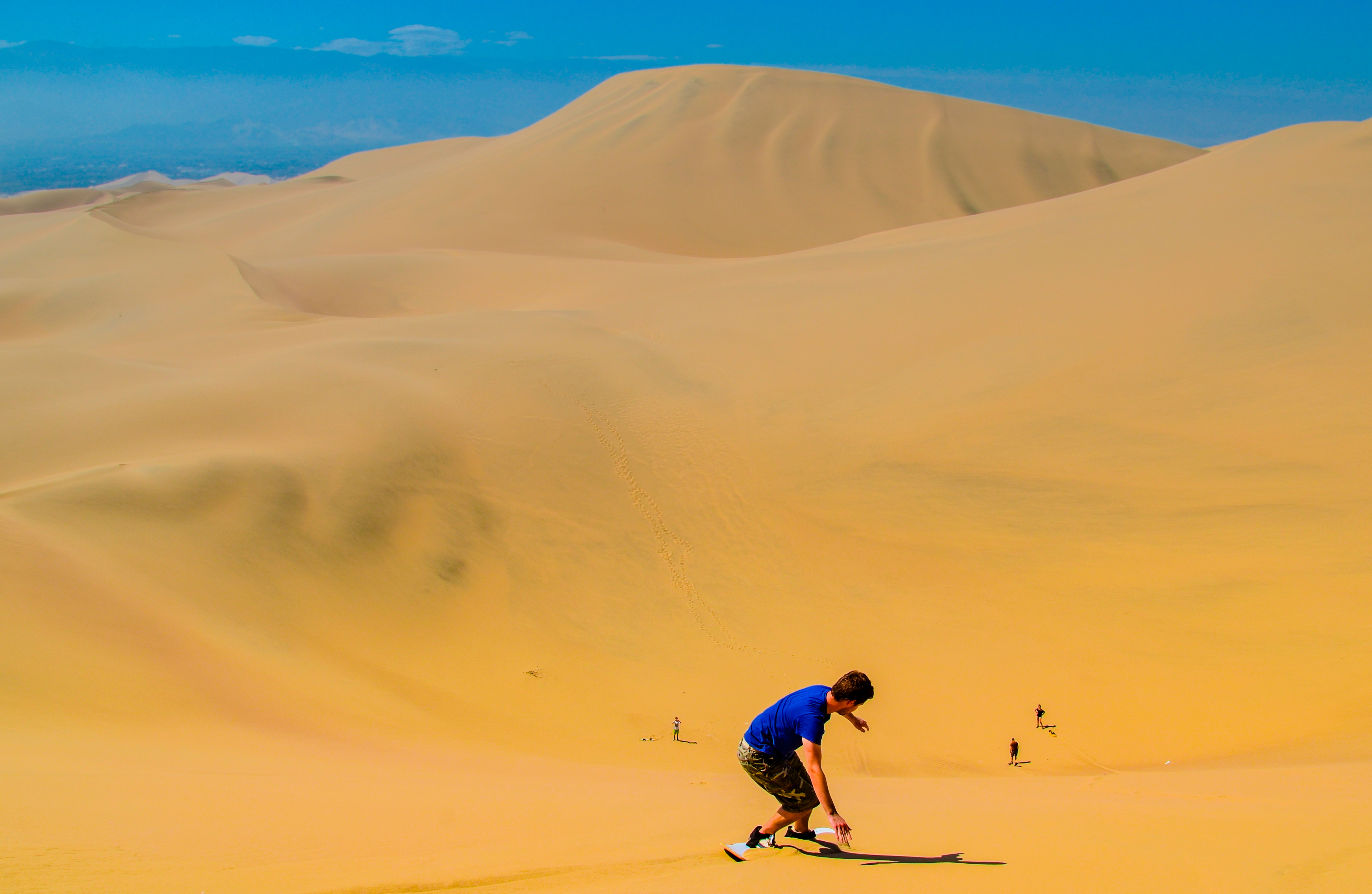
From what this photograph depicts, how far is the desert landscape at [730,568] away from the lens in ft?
14.0

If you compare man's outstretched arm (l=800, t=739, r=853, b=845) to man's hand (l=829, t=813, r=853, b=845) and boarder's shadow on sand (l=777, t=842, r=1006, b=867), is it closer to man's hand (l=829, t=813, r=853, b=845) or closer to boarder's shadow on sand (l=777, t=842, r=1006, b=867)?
man's hand (l=829, t=813, r=853, b=845)

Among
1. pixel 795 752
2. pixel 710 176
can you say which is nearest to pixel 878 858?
pixel 795 752

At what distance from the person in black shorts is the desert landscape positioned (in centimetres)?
24

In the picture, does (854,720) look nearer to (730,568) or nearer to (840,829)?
(840,829)

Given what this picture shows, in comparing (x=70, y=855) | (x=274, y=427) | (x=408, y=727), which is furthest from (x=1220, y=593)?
(x=274, y=427)

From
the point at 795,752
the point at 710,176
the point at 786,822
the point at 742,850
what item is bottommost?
the point at 742,850

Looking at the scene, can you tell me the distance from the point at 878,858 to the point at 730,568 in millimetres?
7415

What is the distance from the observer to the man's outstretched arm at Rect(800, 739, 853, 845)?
369cm

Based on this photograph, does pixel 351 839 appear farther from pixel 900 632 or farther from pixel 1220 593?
pixel 1220 593

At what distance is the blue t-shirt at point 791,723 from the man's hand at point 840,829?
31 centimetres

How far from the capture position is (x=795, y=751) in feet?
13.8

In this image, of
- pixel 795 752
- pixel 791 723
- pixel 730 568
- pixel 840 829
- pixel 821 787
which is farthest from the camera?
pixel 730 568

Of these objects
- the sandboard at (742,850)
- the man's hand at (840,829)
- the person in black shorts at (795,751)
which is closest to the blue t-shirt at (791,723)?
the person in black shorts at (795,751)

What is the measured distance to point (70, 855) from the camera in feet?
11.6
